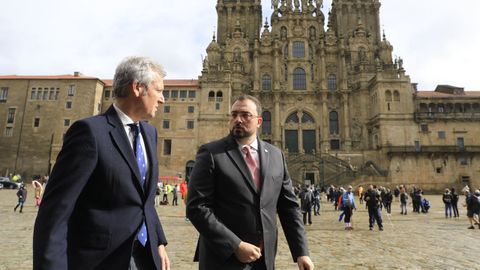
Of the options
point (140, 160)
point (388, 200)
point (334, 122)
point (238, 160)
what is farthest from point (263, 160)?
point (334, 122)

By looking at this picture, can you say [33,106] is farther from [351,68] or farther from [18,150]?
[351,68]

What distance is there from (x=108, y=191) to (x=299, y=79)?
49671 millimetres

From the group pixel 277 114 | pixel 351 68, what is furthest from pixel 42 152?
pixel 351 68

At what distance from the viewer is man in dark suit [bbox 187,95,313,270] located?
9.09 ft

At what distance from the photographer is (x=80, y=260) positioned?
2113mm

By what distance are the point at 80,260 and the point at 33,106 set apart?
170 ft

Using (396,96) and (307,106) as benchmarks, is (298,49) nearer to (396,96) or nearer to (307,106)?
(307,106)

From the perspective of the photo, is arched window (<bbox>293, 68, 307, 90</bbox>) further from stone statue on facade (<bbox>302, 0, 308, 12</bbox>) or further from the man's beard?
the man's beard

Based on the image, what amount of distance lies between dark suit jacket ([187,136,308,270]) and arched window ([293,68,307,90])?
4798 centimetres

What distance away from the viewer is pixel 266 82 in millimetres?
50500

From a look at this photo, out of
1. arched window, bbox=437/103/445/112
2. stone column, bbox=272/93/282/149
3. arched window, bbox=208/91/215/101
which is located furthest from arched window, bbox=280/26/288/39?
arched window, bbox=437/103/445/112

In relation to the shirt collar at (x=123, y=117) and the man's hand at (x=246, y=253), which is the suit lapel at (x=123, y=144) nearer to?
the shirt collar at (x=123, y=117)

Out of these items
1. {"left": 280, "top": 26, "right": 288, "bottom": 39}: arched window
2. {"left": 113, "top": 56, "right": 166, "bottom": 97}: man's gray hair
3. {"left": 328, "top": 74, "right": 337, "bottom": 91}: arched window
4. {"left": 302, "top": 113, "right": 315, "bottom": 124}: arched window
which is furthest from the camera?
{"left": 280, "top": 26, "right": 288, "bottom": 39}: arched window

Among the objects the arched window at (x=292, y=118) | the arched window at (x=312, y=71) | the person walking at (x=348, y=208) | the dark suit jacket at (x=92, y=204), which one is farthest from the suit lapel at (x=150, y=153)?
the arched window at (x=312, y=71)
